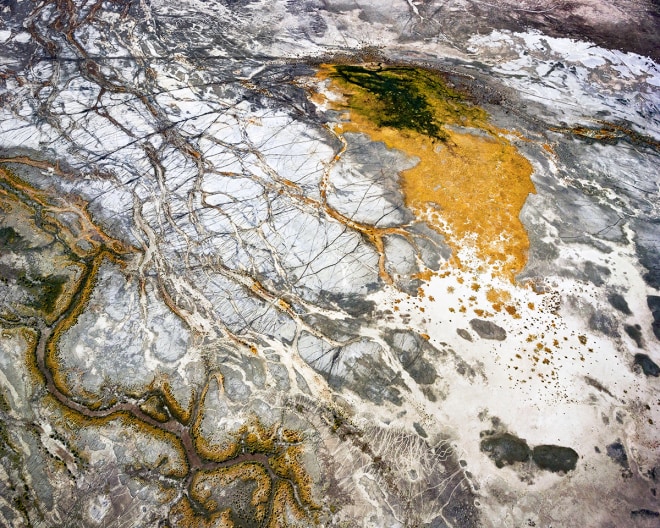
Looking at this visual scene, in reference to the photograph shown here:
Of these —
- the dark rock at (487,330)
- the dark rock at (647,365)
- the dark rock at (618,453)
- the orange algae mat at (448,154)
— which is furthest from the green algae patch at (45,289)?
the dark rock at (647,365)

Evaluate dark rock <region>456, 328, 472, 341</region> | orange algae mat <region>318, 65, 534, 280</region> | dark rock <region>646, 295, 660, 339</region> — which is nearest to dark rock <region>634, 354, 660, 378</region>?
dark rock <region>646, 295, 660, 339</region>

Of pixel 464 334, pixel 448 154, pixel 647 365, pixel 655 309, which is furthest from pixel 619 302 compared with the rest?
pixel 448 154

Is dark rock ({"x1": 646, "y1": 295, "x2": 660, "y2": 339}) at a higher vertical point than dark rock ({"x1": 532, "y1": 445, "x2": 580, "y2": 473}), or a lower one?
higher

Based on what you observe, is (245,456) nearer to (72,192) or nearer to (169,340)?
(169,340)

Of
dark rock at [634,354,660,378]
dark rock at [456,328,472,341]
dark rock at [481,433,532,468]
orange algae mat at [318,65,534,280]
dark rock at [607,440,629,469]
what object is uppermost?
orange algae mat at [318,65,534,280]

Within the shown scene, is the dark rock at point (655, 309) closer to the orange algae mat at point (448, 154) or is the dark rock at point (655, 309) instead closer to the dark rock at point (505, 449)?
the orange algae mat at point (448, 154)

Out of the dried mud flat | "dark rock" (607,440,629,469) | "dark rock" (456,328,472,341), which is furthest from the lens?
"dark rock" (456,328,472,341)

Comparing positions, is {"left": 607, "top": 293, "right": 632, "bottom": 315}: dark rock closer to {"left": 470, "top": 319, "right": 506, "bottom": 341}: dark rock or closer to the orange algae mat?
the orange algae mat
